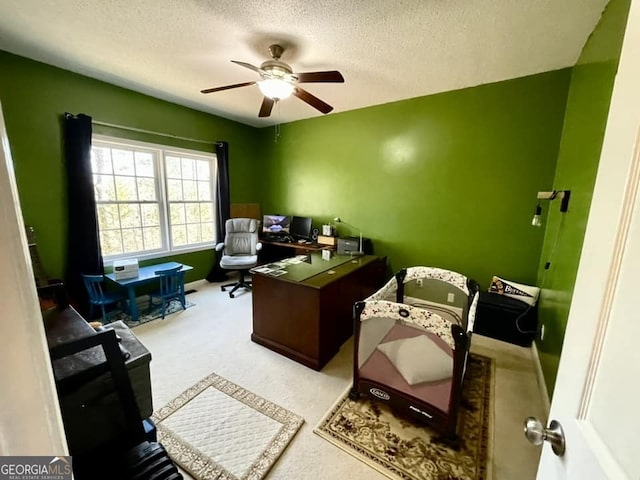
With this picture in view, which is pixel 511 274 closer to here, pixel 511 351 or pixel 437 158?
pixel 511 351

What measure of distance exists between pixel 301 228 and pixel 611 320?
3.78 metres

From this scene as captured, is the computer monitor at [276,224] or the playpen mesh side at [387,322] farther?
the computer monitor at [276,224]

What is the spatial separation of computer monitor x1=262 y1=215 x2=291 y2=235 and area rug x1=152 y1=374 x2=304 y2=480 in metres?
2.70

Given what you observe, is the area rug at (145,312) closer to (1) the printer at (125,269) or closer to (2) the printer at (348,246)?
(1) the printer at (125,269)

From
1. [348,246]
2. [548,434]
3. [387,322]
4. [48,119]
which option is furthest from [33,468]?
[48,119]

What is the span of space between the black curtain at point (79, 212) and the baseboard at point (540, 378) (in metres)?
4.09

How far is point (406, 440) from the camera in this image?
1556 millimetres

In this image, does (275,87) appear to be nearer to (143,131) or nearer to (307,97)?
(307,97)

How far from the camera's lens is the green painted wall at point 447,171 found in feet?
8.73

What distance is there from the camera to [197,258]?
160 inches

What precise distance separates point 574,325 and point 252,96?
3.52 metres

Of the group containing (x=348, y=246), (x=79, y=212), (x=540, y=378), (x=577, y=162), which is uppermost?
(x=577, y=162)

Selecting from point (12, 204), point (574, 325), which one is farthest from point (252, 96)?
point (574, 325)

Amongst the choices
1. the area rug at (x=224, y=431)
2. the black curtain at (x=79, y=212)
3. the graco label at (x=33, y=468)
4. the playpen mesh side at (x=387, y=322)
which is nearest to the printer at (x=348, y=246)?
the playpen mesh side at (x=387, y=322)
